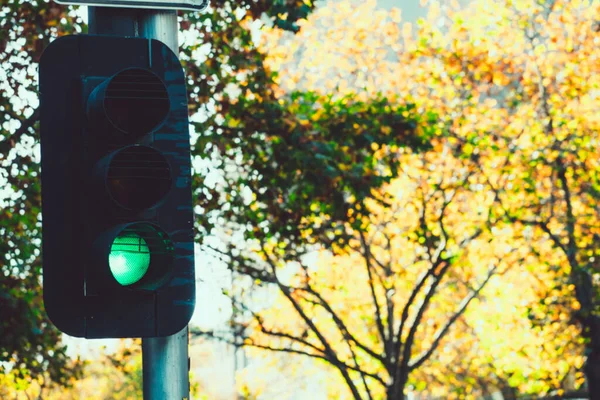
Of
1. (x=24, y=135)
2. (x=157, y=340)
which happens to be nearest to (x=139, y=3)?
(x=157, y=340)

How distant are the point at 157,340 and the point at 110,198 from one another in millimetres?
437

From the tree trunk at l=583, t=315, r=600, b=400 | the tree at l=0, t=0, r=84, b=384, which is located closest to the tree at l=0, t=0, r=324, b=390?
the tree at l=0, t=0, r=84, b=384

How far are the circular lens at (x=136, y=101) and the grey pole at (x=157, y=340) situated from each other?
0.20 meters

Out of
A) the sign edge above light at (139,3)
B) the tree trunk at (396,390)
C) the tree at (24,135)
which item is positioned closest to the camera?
the sign edge above light at (139,3)

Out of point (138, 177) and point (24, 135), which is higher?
point (24, 135)

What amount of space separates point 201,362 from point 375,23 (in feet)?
119

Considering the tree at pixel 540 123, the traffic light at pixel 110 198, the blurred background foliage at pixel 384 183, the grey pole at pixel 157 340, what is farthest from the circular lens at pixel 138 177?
the tree at pixel 540 123

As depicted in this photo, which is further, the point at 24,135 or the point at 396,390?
the point at 396,390

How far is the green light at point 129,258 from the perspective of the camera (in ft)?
9.45

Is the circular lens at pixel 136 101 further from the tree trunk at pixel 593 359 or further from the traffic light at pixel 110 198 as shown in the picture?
the tree trunk at pixel 593 359

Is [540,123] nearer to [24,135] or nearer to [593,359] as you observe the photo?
[593,359]

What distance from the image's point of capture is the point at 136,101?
2924 mm

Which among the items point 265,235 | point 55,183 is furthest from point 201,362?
point 55,183

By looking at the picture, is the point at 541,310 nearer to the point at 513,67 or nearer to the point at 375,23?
the point at 513,67
